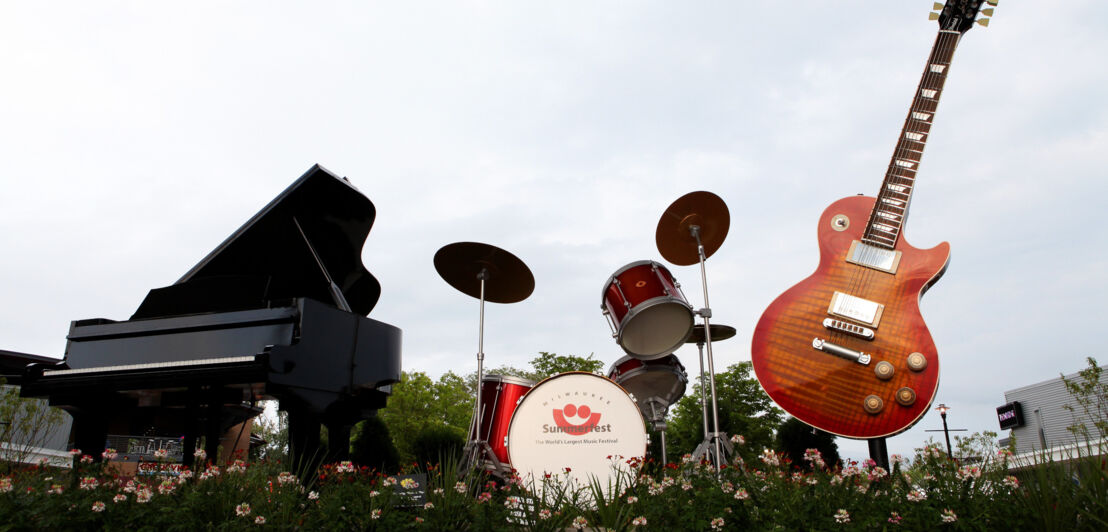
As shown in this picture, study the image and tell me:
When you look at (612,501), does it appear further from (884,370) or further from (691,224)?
(691,224)

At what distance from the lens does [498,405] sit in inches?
282

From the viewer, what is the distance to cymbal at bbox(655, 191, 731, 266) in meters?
7.08

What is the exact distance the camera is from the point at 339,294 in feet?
19.8

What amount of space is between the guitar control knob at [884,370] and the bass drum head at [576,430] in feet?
7.03

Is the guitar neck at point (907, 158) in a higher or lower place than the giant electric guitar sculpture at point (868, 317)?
higher

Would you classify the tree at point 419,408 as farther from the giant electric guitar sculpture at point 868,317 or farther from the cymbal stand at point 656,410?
the giant electric guitar sculpture at point 868,317

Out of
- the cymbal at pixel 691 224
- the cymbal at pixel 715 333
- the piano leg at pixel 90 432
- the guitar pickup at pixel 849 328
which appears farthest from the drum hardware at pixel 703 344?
the piano leg at pixel 90 432

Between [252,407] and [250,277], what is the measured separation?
7.23 ft

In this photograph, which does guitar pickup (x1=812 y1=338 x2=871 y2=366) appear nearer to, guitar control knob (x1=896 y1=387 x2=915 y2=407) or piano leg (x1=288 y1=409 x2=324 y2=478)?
guitar control knob (x1=896 y1=387 x2=915 y2=407)

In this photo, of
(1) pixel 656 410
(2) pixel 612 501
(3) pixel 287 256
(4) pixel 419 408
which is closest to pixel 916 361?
(1) pixel 656 410

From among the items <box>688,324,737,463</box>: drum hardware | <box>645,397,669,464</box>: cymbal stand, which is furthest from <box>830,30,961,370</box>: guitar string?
<box>645,397,669,464</box>: cymbal stand

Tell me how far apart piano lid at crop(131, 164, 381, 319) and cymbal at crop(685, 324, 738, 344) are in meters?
3.87

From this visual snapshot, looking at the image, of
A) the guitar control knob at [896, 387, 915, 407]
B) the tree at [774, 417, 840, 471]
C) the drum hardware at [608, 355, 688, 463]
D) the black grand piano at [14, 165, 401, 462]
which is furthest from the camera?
the tree at [774, 417, 840, 471]

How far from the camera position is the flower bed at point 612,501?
3.03 m
